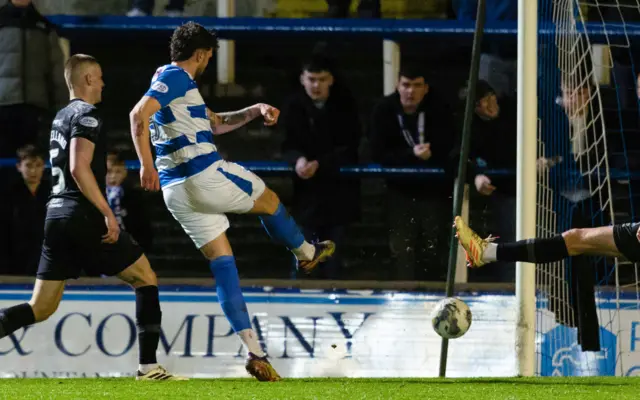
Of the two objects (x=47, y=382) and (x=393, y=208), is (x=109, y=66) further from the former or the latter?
(x=47, y=382)

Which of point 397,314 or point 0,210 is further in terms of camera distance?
point 0,210

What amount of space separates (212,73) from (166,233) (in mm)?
1181

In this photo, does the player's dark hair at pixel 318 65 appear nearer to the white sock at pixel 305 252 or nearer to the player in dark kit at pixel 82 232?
the white sock at pixel 305 252

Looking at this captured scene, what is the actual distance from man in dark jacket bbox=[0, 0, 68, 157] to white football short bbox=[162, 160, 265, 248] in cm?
230

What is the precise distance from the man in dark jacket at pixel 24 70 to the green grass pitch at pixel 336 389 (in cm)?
237

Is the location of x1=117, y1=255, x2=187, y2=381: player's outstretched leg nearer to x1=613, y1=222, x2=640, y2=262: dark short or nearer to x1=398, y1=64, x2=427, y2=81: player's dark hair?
x1=613, y1=222, x2=640, y2=262: dark short

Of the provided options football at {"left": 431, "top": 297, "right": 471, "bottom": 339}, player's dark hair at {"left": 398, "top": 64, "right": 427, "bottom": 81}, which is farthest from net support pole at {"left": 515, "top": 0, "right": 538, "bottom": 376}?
player's dark hair at {"left": 398, "top": 64, "right": 427, "bottom": 81}

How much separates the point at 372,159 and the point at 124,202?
1538 mm

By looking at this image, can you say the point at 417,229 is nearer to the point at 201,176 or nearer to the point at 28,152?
the point at 201,176

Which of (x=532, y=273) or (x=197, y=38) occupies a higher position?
(x=197, y=38)

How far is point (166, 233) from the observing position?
936 cm

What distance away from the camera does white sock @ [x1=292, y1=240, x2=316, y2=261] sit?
6.92m

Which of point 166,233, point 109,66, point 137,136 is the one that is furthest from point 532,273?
point 109,66

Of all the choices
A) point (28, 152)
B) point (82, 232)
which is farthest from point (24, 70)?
point (82, 232)
